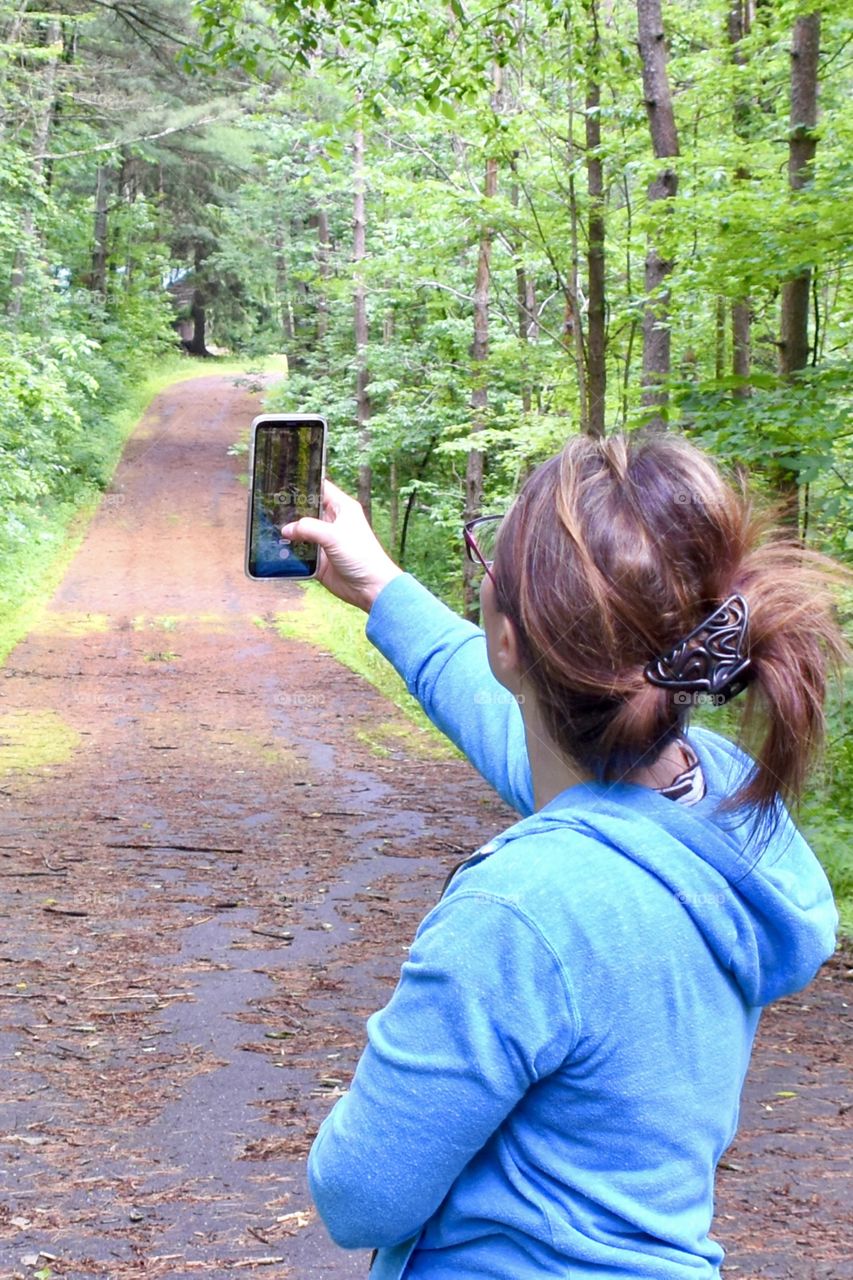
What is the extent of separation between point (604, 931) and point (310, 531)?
87 centimetres

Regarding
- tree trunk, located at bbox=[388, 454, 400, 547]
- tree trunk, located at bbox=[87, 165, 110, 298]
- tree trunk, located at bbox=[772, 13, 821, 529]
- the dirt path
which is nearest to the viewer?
the dirt path

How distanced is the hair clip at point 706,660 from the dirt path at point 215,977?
2718 millimetres

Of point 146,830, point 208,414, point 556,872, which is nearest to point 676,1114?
point 556,872

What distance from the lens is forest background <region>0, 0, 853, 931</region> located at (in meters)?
7.55

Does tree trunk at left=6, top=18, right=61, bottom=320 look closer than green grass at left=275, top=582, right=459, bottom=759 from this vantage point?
No

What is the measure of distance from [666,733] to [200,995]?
15.3 feet

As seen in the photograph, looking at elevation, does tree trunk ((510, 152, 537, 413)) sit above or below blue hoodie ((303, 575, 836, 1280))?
above

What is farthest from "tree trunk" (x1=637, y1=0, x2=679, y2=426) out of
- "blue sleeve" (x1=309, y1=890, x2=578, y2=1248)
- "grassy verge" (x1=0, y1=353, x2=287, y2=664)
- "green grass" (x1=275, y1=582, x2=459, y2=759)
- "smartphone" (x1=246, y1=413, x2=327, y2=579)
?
"grassy verge" (x1=0, y1=353, x2=287, y2=664)

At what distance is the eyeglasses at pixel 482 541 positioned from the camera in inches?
50.6

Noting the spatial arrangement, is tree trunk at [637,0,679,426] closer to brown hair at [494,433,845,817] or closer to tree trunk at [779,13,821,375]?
tree trunk at [779,13,821,375]

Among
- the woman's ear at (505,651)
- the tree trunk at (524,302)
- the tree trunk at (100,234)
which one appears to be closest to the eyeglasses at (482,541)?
the woman's ear at (505,651)

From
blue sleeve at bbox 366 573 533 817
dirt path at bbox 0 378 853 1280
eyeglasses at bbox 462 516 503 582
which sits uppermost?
eyeglasses at bbox 462 516 503 582

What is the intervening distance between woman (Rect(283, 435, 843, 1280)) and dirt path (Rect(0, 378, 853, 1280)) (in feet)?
7.96

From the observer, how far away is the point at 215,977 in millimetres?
5605
